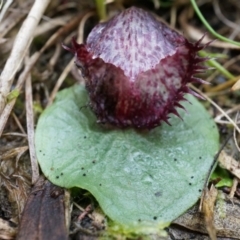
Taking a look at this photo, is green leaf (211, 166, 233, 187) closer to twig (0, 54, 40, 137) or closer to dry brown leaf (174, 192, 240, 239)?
dry brown leaf (174, 192, 240, 239)

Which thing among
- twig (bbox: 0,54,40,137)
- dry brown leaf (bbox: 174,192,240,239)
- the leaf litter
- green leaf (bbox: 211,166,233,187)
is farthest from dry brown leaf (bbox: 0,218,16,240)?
green leaf (bbox: 211,166,233,187)

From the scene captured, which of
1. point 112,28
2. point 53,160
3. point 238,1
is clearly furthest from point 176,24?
point 53,160

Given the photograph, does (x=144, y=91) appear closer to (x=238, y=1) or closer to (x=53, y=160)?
(x=53, y=160)

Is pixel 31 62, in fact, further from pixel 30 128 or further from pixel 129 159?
pixel 129 159

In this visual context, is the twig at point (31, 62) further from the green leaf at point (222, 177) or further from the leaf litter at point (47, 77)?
the green leaf at point (222, 177)

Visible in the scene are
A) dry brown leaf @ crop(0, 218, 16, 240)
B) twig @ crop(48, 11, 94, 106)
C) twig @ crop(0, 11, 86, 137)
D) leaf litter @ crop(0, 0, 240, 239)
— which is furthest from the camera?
twig @ crop(48, 11, 94, 106)

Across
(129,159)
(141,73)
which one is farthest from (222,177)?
(141,73)
